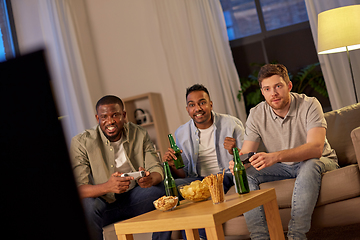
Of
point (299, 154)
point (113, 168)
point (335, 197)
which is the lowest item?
point (335, 197)

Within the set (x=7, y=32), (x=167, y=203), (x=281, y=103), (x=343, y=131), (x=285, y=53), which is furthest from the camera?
(x=7, y=32)

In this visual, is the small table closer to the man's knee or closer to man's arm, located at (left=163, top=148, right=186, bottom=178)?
the man's knee

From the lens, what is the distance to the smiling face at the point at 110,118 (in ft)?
7.96

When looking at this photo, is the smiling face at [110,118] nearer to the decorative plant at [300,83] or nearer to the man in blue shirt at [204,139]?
the man in blue shirt at [204,139]

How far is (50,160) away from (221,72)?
3.79m

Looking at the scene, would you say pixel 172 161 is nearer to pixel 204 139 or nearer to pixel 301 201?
pixel 204 139

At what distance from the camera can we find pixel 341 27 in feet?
9.42

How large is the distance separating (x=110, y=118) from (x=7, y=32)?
266 centimetres

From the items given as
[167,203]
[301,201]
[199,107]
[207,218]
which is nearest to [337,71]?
[199,107]

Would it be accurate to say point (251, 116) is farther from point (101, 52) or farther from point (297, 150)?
point (101, 52)

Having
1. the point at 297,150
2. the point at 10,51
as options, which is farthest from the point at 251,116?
the point at 10,51

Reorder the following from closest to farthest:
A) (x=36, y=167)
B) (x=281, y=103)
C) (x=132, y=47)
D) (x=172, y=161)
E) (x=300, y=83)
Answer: (x=36, y=167) < (x=281, y=103) < (x=172, y=161) < (x=300, y=83) < (x=132, y=47)

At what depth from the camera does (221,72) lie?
13.6 ft

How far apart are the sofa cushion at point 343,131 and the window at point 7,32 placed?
11.8 ft
